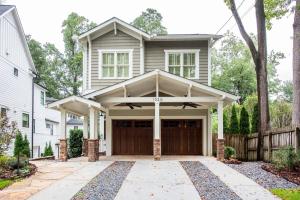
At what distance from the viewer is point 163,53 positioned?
2122cm

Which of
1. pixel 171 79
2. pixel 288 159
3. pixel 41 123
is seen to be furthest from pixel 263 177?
pixel 41 123

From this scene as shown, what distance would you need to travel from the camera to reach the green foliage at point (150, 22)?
43656 mm

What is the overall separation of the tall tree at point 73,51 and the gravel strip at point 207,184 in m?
26.4

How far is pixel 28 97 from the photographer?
94.3ft

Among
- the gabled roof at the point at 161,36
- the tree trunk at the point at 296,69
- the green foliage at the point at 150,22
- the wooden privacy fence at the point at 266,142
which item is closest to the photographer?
the wooden privacy fence at the point at 266,142

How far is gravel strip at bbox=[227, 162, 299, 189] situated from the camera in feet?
35.4

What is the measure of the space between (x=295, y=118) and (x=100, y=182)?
29.5ft

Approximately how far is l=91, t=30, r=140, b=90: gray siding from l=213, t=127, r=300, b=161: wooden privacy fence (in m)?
6.35

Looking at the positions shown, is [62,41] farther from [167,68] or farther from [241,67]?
[167,68]

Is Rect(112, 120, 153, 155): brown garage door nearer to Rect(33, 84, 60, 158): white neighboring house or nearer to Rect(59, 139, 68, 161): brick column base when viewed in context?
Rect(59, 139, 68, 161): brick column base

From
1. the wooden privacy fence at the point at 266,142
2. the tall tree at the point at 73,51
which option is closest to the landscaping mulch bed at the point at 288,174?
the wooden privacy fence at the point at 266,142

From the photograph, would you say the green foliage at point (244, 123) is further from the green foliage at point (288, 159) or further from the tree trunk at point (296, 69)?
the green foliage at point (288, 159)

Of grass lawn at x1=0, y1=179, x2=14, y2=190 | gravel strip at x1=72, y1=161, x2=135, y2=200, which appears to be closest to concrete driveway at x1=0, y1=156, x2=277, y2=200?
gravel strip at x1=72, y1=161, x2=135, y2=200

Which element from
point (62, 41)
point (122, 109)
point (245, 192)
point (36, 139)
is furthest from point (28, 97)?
point (245, 192)
